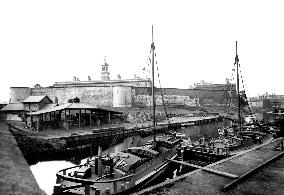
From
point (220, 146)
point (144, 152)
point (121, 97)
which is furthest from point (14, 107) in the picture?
point (220, 146)

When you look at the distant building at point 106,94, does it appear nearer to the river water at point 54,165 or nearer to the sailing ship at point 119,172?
the river water at point 54,165

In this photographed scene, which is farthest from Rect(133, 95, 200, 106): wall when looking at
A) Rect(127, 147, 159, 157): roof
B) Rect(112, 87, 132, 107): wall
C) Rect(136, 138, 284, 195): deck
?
Rect(136, 138, 284, 195): deck

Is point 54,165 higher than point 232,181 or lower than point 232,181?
lower

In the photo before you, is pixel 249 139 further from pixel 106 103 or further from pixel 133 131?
pixel 106 103

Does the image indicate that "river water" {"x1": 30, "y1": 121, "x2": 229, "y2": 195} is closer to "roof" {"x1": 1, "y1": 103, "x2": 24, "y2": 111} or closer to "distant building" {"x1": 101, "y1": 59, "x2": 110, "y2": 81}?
"roof" {"x1": 1, "y1": 103, "x2": 24, "y2": 111}

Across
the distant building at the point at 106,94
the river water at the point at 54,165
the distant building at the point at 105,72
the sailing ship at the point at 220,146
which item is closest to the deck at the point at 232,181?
the sailing ship at the point at 220,146

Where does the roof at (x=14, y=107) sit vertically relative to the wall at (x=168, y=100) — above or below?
below

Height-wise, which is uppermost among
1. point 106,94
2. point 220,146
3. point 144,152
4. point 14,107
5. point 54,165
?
point 106,94

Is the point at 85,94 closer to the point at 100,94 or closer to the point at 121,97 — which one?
the point at 100,94

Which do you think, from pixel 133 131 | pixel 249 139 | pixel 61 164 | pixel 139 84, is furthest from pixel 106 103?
pixel 249 139

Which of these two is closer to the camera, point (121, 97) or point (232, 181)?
point (232, 181)

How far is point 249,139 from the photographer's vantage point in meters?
18.2

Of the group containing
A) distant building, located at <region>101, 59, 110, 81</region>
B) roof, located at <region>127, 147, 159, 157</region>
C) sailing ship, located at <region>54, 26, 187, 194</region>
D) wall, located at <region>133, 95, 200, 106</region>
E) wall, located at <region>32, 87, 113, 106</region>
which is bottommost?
sailing ship, located at <region>54, 26, 187, 194</region>

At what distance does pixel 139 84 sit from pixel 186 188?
5172cm
